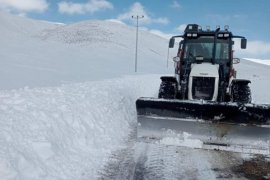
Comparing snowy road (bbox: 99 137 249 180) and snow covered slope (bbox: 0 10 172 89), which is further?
snow covered slope (bbox: 0 10 172 89)

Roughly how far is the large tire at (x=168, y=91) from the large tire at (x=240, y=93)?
156 centimetres

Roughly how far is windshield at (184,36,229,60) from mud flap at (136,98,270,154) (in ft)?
8.64

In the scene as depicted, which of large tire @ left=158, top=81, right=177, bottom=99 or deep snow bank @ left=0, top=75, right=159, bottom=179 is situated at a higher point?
large tire @ left=158, top=81, right=177, bottom=99

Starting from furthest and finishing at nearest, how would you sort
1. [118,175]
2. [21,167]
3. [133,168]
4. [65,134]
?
[65,134], [133,168], [118,175], [21,167]

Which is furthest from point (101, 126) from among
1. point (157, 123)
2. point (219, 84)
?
point (219, 84)

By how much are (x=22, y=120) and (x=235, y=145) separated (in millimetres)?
3943

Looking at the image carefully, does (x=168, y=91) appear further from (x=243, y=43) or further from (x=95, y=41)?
(x=95, y=41)

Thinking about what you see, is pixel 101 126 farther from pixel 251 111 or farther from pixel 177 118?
pixel 251 111

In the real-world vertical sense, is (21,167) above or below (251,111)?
below

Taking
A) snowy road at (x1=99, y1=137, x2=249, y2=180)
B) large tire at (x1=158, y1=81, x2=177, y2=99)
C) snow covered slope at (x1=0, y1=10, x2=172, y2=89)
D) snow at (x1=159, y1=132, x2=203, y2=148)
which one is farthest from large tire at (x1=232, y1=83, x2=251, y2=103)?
snow covered slope at (x1=0, y1=10, x2=172, y2=89)

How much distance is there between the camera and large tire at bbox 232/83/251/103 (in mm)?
9352

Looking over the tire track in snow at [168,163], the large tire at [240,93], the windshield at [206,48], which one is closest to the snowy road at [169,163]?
the tire track in snow at [168,163]

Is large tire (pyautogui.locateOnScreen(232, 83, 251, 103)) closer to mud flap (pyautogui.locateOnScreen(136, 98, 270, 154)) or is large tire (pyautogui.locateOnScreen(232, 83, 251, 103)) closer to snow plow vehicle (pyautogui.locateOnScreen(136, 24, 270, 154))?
snow plow vehicle (pyautogui.locateOnScreen(136, 24, 270, 154))

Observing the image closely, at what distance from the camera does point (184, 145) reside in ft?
23.5
